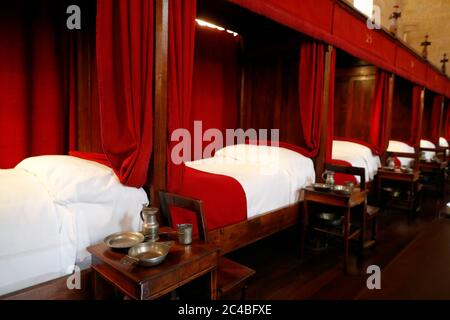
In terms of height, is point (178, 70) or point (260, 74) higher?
point (260, 74)

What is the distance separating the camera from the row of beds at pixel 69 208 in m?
1.29

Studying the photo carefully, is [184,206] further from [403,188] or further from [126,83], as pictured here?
[403,188]

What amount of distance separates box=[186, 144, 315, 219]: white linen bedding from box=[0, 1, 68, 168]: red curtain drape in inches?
48.3

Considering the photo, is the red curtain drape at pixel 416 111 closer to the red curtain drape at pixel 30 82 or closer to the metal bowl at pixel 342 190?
the metal bowl at pixel 342 190

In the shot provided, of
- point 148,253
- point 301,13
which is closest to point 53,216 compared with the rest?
point 148,253

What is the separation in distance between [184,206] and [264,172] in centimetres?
117

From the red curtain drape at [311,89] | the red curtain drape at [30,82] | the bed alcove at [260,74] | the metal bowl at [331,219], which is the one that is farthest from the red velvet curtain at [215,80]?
the metal bowl at [331,219]

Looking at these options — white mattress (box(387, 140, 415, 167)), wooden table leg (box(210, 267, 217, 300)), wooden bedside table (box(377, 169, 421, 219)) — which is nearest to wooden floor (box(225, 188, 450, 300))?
wooden bedside table (box(377, 169, 421, 219))

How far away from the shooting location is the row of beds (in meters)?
1.29

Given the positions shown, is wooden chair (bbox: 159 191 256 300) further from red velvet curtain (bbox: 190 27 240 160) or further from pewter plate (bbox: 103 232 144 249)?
red velvet curtain (bbox: 190 27 240 160)

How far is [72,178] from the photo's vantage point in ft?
5.05

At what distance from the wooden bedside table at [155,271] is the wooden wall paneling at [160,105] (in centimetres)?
45
